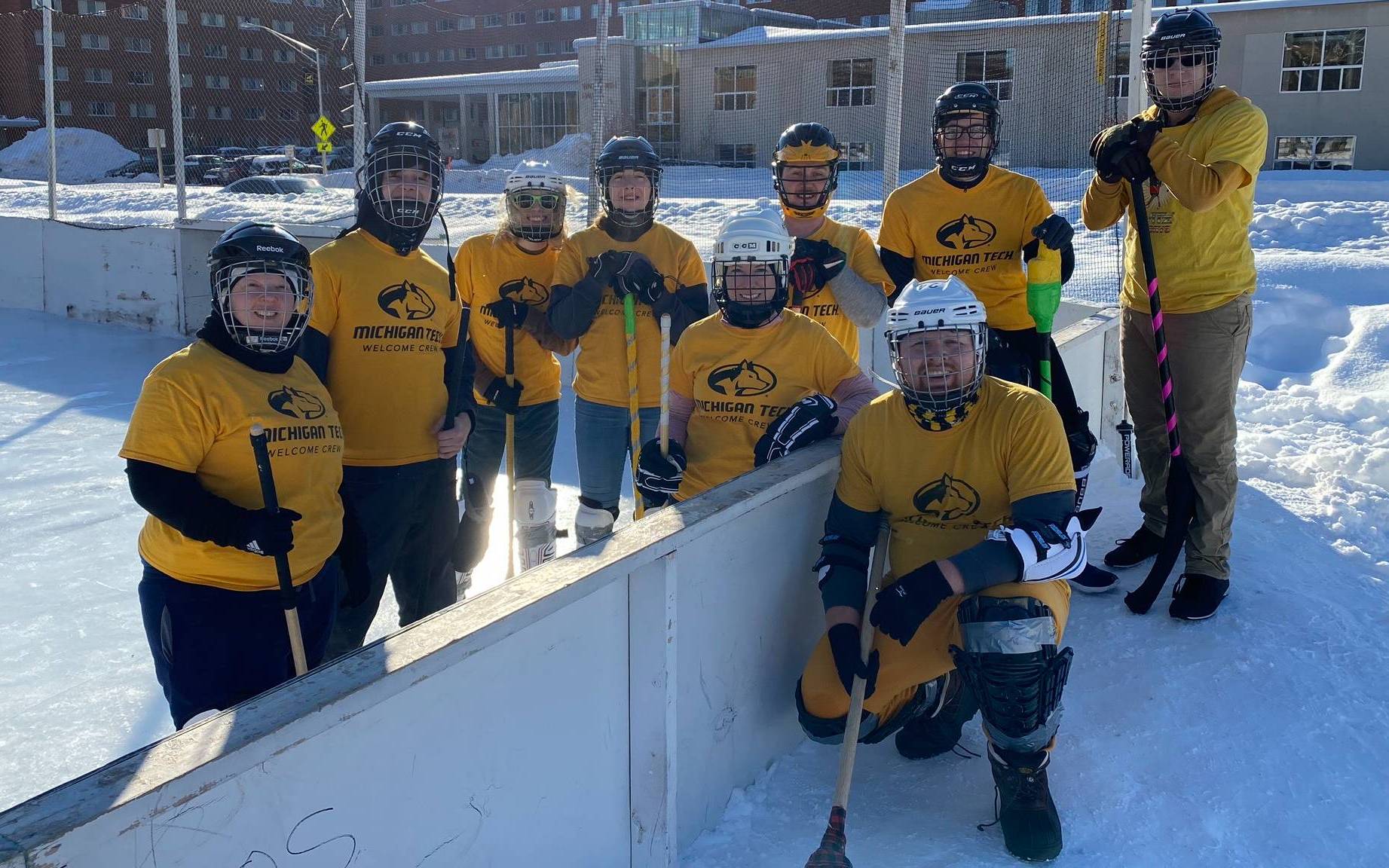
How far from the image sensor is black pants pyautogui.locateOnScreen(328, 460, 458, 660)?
271cm

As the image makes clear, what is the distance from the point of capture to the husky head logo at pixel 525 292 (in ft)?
12.0

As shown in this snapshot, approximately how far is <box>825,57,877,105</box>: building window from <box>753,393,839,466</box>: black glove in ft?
60.3

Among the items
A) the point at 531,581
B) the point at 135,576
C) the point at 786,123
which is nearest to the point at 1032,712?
the point at 531,581

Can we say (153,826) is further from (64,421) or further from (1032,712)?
(64,421)

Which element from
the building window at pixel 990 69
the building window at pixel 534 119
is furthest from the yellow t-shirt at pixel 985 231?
the building window at pixel 534 119

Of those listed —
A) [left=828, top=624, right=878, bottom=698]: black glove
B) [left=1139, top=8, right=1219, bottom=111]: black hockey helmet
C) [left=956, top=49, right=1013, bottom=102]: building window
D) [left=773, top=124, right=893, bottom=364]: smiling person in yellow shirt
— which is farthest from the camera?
[left=956, top=49, right=1013, bottom=102]: building window

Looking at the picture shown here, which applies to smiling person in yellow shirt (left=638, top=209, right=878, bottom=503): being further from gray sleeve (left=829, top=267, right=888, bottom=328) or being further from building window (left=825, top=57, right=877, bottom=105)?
building window (left=825, top=57, right=877, bottom=105)

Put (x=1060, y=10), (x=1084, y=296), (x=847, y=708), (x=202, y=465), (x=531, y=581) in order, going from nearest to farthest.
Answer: (x=531, y=581)
(x=202, y=465)
(x=847, y=708)
(x=1084, y=296)
(x=1060, y=10)

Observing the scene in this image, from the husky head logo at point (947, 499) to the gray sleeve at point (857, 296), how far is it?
1.03 metres

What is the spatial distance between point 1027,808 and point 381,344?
1.84 m

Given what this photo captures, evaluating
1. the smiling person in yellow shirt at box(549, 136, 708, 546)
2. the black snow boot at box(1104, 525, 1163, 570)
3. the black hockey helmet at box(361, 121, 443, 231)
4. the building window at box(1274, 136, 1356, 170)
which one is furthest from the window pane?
the black hockey helmet at box(361, 121, 443, 231)

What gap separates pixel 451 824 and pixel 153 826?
1.69 ft

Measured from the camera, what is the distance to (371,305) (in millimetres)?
2756

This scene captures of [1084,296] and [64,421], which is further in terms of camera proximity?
[1084,296]
